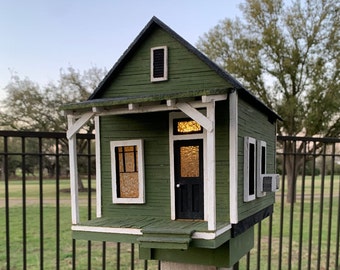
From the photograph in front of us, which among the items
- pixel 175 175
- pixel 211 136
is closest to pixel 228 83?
pixel 211 136

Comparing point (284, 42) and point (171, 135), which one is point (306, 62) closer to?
point (284, 42)

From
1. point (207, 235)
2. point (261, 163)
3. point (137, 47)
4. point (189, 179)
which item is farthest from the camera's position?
point (261, 163)

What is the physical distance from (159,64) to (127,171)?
52 centimetres

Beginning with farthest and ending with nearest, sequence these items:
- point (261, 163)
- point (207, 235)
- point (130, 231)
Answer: point (261, 163), point (130, 231), point (207, 235)

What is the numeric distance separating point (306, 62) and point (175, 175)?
10.8 metres

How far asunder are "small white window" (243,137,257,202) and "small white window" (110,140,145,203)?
46 cm

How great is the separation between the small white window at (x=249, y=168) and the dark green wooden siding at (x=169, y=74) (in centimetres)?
31

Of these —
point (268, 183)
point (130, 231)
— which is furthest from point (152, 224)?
point (268, 183)

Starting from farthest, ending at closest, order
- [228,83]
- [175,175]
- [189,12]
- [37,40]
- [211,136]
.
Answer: [37,40] → [189,12] → [175,175] → [228,83] → [211,136]

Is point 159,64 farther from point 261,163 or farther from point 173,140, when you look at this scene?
point 261,163

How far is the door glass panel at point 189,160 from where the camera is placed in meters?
1.46

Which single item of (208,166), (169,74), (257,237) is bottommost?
(257,237)

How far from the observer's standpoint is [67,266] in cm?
441

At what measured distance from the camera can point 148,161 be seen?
5.02 ft
